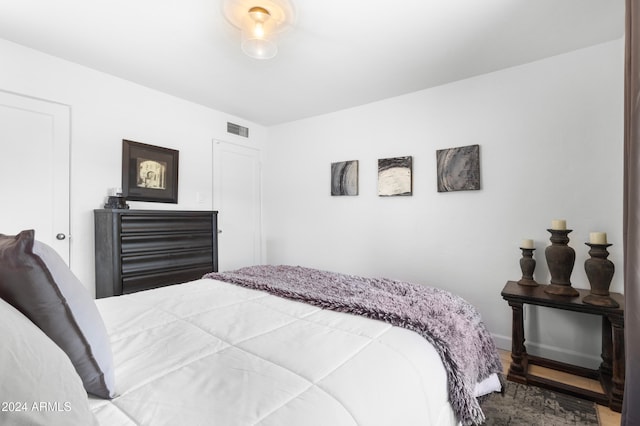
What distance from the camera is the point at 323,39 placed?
7.23 ft

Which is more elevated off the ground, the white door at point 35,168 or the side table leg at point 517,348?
the white door at point 35,168

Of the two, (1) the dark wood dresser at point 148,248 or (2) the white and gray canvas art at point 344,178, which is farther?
(2) the white and gray canvas art at point 344,178

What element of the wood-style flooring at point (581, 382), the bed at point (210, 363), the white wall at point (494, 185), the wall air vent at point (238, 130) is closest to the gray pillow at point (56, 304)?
the bed at point (210, 363)

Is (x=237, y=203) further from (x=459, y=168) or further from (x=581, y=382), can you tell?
(x=581, y=382)

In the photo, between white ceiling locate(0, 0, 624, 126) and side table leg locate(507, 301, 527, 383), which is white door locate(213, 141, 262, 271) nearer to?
white ceiling locate(0, 0, 624, 126)

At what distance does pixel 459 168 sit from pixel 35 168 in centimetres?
369

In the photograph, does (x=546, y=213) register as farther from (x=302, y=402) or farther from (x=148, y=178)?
(x=148, y=178)

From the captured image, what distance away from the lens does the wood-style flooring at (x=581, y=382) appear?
168cm

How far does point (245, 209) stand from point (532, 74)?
346 centimetres

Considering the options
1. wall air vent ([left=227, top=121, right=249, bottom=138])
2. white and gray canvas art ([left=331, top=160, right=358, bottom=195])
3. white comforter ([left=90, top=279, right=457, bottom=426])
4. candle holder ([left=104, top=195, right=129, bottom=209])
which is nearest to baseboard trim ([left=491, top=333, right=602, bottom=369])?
white comforter ([left=90, top=279, right=457, bottom=426])

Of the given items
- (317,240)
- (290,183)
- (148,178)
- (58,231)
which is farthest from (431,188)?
(58,231)

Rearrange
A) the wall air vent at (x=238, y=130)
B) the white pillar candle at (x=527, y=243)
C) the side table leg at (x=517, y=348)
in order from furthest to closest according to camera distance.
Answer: the wall air vent at (x=238, y=130) → the white pillar candle at (x=527, y=243) → the side table leg at (x=517, y=348)

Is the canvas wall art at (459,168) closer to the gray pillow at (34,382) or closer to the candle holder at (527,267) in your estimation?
the candle holder at (527,267)

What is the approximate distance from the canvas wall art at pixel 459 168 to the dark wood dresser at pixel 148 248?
A: 8.23 ft
